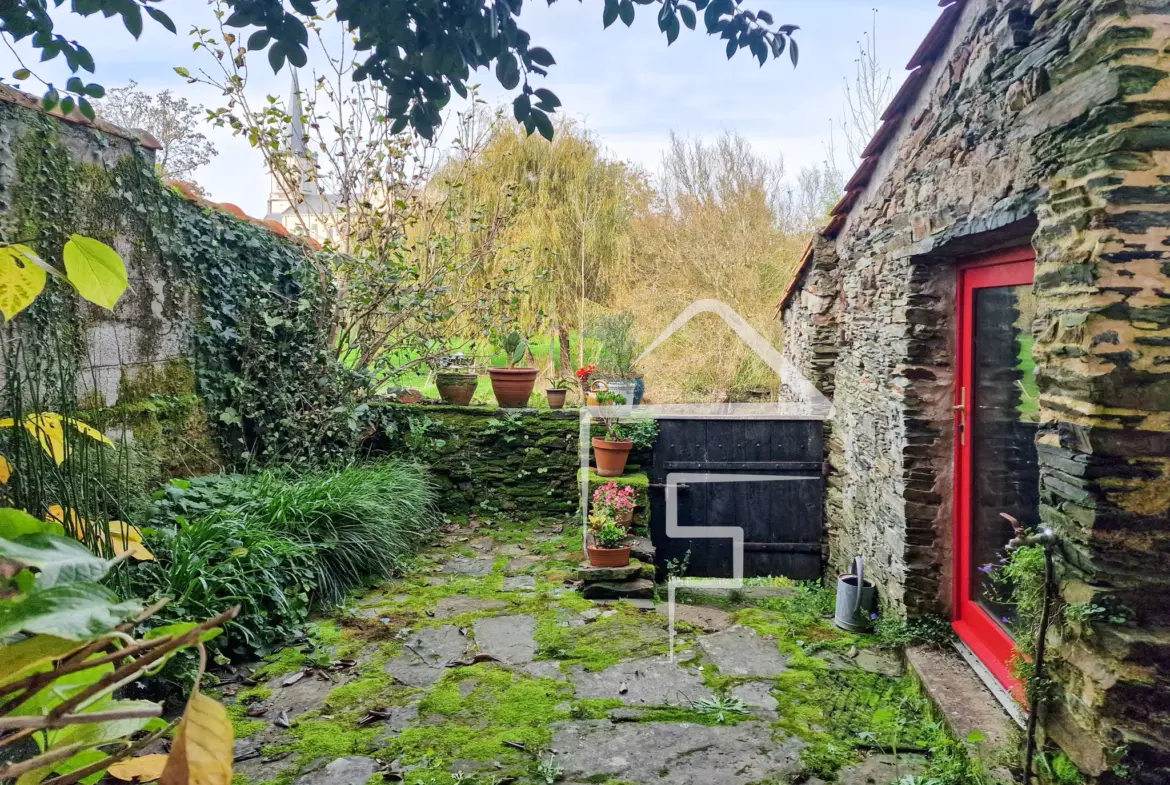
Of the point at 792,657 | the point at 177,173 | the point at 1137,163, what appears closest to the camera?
the point at 1137,163

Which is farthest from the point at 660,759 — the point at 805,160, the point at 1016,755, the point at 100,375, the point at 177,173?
the point at 177,173

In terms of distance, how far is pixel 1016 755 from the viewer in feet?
7.77

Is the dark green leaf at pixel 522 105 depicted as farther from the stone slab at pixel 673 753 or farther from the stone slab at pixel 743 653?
the stone slab at pixel 743 653

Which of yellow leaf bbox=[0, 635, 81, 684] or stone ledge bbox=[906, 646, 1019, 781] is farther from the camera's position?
stone ledge bbox=[906, 646, 1019, 781]

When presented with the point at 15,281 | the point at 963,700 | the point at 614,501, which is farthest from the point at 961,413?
the point at 15,281

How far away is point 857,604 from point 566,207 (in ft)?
29.3

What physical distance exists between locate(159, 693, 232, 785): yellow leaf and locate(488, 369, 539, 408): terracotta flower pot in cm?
626

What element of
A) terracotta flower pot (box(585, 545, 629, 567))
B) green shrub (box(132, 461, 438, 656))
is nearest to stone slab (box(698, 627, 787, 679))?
terracotta flower pot (box(585, 545, 629, 567))

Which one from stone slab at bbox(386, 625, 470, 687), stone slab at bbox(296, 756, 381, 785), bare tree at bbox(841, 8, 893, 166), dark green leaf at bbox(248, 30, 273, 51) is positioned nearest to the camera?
dark green leaf at bbox(248, 30, 273, 51)

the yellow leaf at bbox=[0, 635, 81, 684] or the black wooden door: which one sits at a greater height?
the yellow leaf at bbox=[0, 635, 81, 684]

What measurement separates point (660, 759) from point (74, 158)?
13.3ft

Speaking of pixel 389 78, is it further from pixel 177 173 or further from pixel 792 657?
pixel 177 173

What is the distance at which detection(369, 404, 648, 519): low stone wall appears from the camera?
250 inches

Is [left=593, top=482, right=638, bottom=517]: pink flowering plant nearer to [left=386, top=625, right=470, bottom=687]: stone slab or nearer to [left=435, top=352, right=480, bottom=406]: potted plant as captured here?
[left=386, top=625, right=470, bottom=687]: stone slab
